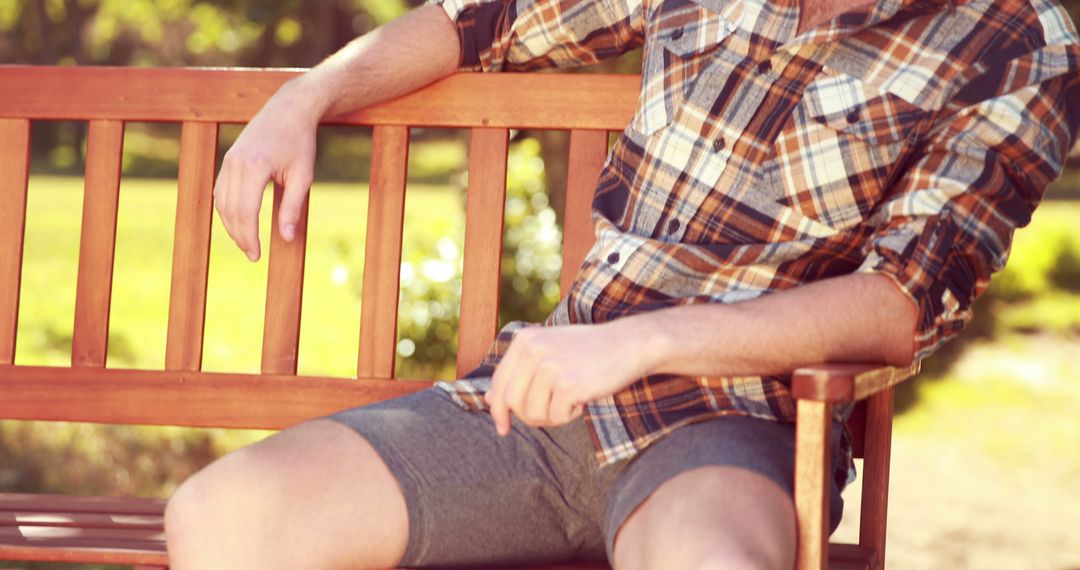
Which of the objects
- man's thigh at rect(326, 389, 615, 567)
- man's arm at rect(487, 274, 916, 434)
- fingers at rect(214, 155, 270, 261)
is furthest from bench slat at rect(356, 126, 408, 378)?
man's arm at rect(487, 274, 916, 434)

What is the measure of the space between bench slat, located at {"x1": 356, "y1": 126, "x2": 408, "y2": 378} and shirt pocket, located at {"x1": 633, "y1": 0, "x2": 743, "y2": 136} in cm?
53

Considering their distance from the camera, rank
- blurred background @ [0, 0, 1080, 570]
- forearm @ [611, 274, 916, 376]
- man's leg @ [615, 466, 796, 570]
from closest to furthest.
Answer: man's leg @ [615, 466, 796, 570] < forearm @ [611, 274, 916, 376] < blurred background @ [0, 0, 1080, 570]

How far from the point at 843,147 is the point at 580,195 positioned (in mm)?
606

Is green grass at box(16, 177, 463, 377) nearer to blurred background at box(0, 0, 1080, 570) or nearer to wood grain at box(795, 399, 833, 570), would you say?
blurred background at box(0, 0, 1080, 570)

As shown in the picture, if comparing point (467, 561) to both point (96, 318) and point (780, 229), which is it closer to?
point (780, 229)

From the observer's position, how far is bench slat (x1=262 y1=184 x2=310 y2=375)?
255 cm

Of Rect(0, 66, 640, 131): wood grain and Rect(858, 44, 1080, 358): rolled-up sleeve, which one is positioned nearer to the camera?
Rect(858, 44, 1080, 358): rolled-up sleeve

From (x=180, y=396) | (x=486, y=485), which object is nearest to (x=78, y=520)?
(x=180, y=396)

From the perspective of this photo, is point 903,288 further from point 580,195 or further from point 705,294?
point 580,195

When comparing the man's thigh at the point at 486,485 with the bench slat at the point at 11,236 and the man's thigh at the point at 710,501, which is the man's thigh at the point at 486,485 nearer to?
the man's thigh at the point at 710,501

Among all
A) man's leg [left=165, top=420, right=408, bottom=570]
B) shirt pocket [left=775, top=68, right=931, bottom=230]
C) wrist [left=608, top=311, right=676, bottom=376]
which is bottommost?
man's leg [left=165, top=420, right=408, bottom=570]

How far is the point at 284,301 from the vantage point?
257 centimetres

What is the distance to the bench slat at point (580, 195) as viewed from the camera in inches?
99.0

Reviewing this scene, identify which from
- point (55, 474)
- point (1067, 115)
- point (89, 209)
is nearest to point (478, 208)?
point (89, 209)
